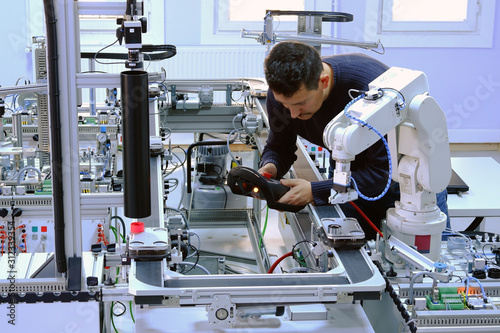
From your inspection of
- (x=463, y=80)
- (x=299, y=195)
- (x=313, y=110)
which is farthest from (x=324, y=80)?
(x=463, y=80)

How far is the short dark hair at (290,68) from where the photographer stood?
199 cm

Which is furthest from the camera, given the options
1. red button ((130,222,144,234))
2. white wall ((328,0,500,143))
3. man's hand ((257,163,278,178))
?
white wall ((328,0,500,143))

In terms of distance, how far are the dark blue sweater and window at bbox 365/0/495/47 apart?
4.24m

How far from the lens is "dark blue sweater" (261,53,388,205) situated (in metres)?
2.12

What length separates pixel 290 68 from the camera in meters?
1.98

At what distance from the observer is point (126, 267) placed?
173 cm

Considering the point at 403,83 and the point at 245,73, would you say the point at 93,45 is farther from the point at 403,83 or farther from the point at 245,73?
the point at 403,83

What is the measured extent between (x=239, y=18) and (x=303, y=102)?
4.42 m

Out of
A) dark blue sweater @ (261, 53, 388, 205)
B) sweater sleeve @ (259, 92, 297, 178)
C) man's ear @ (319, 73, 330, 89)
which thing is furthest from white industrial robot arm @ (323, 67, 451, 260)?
sweater sleeve @ (259, 92, 297, 178)

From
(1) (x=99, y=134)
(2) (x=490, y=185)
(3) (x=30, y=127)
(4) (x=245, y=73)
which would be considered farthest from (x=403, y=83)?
(4) (x=245, y=73)

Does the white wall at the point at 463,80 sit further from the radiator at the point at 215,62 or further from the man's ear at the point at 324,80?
the man's ear at the point at 324,80

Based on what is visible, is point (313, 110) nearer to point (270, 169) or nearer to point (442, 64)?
point (270, 169)

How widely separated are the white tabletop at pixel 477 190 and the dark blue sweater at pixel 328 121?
34.5 inches

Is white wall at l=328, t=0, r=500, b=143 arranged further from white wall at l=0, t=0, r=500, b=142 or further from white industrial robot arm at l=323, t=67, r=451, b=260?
white industrial robot arm at l=323, t=67, r=451, b=260
